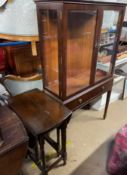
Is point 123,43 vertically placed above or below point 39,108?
above

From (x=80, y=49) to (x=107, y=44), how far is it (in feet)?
1.38

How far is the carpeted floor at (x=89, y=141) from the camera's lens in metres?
1.63

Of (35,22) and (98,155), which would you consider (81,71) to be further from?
(98,155)

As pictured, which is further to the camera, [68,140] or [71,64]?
[68,140]

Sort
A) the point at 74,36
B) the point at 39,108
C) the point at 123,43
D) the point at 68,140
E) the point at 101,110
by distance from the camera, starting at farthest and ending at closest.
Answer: the point at 123,43 < the point at 101,110 < the point at 68,140 < the point at 74,36 < the point at 39,108

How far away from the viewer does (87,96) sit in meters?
1.78

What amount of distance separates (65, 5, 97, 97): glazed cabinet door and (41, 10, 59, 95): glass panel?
11cm

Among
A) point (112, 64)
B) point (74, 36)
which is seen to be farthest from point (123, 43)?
point (74, 36)

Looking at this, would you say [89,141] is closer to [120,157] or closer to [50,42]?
[120,157]

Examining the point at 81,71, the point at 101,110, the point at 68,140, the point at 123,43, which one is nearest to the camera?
the point at 81,71

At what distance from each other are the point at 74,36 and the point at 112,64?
732mm

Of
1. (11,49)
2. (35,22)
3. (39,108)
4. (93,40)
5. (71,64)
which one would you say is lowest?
(39,108)

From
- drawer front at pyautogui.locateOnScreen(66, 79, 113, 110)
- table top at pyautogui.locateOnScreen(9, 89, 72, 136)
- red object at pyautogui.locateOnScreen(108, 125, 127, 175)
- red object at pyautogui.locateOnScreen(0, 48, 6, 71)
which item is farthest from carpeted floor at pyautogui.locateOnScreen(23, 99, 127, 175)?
red object at pyautogui.locateOnScreen(0, 48, 6, 71)

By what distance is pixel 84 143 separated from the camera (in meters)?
1.93
